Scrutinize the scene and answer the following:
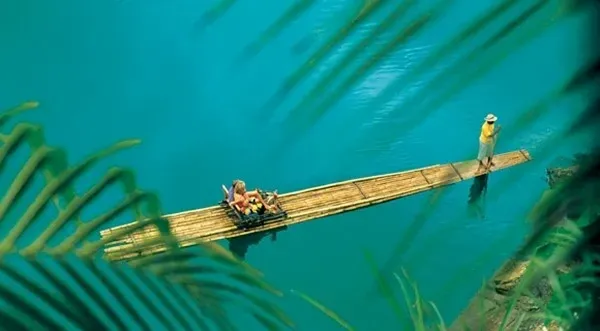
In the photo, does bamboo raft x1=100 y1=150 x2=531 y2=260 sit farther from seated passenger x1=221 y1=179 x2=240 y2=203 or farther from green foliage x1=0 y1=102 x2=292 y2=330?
green foliage x1=0 y1=102 x2=292 y2=330

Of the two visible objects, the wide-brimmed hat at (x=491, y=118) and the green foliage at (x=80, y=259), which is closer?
the green foliage at (x=80, y=259)

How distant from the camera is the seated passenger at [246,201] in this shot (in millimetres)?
1354

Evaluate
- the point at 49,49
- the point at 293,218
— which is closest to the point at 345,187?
the point at 293,218

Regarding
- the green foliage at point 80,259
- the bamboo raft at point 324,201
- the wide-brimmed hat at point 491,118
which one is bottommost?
the green foliage at point 80,259

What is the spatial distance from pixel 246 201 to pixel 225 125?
0.17 m

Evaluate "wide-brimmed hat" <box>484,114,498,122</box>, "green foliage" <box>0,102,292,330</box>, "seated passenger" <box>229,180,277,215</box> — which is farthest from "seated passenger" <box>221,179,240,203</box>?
"green foliage" <box>0,102,292,330</box>

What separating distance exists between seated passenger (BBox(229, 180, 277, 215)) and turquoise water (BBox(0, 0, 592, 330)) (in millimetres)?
62

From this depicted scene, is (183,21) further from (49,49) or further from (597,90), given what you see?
(597,90)

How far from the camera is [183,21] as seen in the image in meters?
1.51

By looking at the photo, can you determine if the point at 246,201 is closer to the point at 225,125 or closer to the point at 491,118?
the point at 225,125

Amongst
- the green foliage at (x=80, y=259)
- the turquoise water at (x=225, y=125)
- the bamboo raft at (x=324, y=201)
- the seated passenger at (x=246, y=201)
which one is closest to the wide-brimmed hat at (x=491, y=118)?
the turquoise water at (x=225, y=125)

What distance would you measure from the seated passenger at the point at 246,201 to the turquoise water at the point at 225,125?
6 centimetres

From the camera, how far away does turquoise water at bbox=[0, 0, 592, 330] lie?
1332mm

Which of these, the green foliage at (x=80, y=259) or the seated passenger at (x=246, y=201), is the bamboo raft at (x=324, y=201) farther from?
the green foliage at (x=80, y=259)
